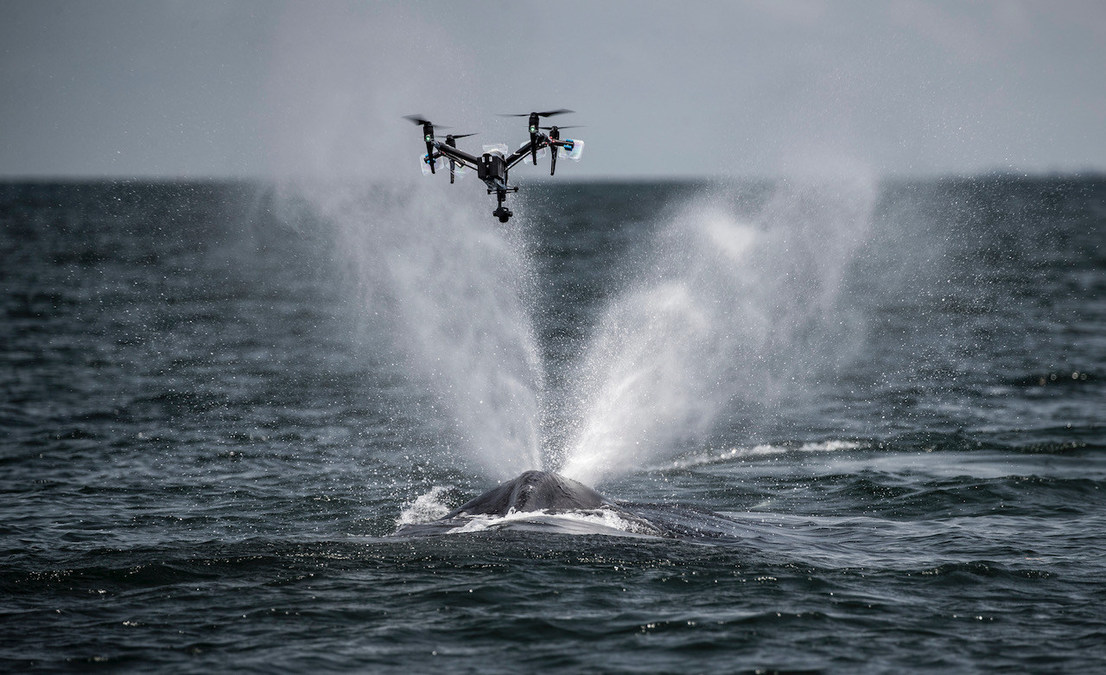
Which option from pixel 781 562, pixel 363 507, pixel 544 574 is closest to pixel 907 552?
pixel 781 562

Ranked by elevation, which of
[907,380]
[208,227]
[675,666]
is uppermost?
[208,227]

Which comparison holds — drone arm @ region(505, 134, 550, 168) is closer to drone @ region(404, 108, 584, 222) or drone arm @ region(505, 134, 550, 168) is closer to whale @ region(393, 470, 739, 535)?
drone @ region(404, 108, 584, 222)

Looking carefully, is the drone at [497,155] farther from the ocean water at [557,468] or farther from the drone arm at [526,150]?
the ocean water at [557,468]

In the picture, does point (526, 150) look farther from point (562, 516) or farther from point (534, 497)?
point (562, 516)

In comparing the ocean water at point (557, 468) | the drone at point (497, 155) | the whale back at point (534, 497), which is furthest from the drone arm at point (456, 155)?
the whale back at point (534, 497)

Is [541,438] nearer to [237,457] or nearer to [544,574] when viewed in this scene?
[237,457]

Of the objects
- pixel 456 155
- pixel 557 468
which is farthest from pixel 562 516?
pixel 456 155

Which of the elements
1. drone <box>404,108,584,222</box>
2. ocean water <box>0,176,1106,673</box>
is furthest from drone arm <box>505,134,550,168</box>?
ocean water <box>0,176,1106,673</box>
